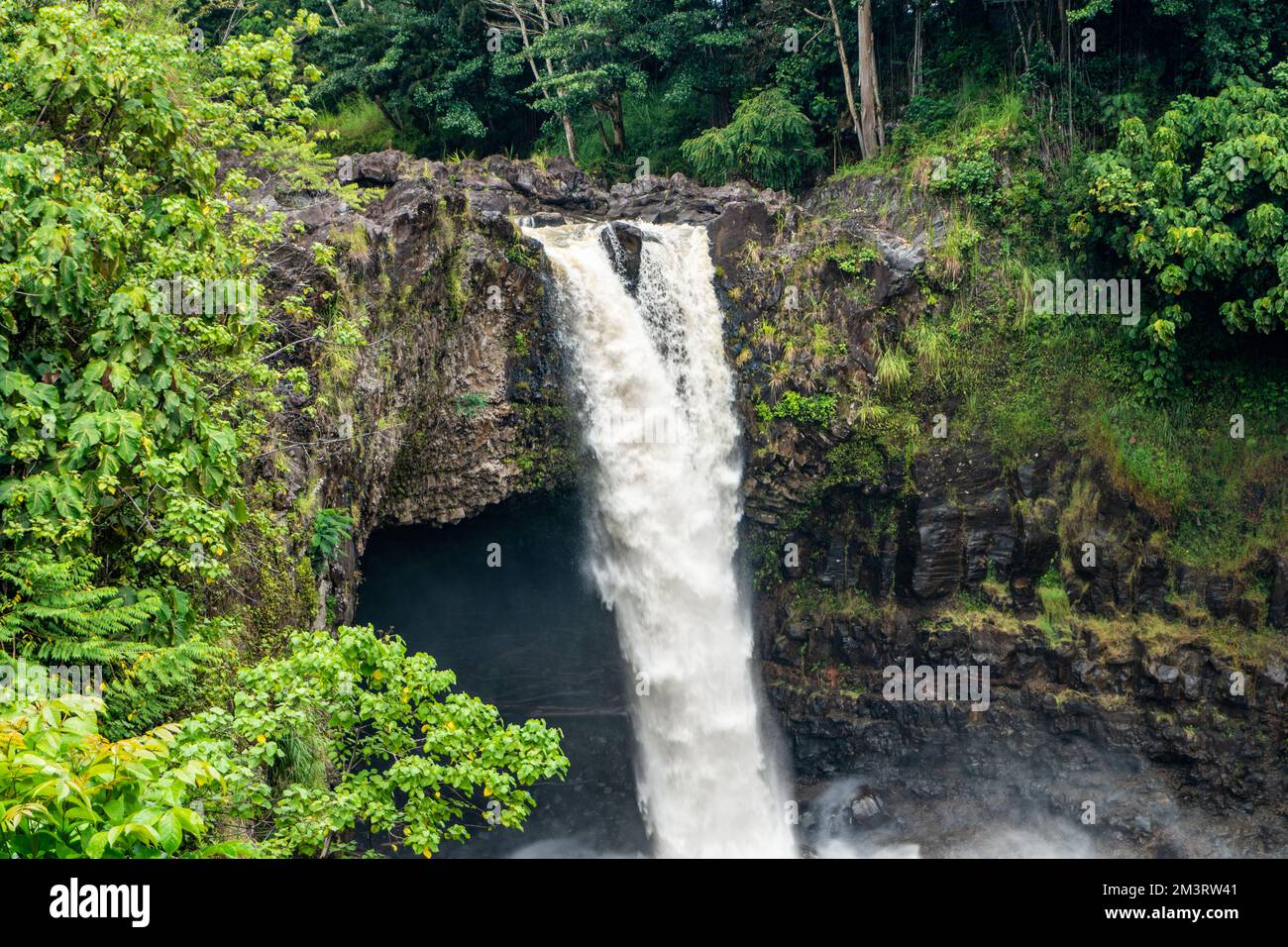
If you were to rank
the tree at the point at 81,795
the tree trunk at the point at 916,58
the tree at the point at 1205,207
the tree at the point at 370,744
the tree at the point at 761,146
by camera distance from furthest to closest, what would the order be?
the tree trunk at the point at 916,58
the tree at the point at 761,146
the tree at the point at 1205,207
the tree at the point at 370,744
the tree at the point at 81,795

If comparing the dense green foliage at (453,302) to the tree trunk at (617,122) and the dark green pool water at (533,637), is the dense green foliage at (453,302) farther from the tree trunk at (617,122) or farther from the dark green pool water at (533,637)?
the dark green pool water at (533,637)

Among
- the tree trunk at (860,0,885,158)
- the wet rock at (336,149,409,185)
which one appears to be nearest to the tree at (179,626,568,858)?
the wet rock at (336,149,409,185)

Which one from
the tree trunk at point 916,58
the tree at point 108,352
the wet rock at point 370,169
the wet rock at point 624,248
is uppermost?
the tree trunk at point 916,58

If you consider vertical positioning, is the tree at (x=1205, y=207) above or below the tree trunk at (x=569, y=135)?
below

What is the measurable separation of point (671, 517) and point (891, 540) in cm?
424

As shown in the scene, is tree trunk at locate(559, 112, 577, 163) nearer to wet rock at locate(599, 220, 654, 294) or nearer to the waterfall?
the waterfall

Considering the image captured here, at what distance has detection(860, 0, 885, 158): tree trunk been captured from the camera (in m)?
20.8

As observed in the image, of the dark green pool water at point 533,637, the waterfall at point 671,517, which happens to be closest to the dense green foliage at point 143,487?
the dark green pool water at point 533,637

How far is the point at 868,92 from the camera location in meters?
21.2

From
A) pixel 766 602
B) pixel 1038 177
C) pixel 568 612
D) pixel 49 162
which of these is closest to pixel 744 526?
pixel 766 602

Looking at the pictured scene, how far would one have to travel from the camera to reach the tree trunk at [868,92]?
20828 mm

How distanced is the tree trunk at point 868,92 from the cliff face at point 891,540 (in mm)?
2716

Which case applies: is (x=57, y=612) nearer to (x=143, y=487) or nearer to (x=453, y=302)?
(x=143, y=487)
